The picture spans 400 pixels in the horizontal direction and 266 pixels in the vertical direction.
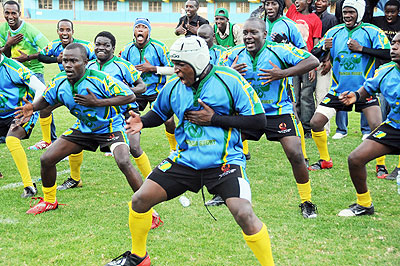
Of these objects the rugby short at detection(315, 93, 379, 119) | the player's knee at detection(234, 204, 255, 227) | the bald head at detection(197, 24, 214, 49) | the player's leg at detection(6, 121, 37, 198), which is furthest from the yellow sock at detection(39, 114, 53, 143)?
the player's knee at detection(234, 204, 255, 227)

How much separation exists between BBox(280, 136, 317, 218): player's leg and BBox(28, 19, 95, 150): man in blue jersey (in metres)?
4.44

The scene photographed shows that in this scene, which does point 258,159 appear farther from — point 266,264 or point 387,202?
point 266,264

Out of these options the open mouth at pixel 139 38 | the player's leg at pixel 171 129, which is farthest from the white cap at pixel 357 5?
the player's leg at pixel 171 129

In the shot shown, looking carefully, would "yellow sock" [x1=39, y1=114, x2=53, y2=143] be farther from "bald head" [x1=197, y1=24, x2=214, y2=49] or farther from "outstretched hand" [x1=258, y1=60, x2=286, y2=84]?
"outstretched hand" [x1=258, y1=60, x2=286, y2=84]

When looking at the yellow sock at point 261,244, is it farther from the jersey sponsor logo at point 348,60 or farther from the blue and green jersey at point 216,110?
the jersey sponsor logo at point 348,60

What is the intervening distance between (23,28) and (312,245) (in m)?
7.55

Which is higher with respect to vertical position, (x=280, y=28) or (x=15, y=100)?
(x=280, y=28)

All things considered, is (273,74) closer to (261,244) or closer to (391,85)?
(391,85)

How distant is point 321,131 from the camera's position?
8.61 meters

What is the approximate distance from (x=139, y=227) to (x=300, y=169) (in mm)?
2487

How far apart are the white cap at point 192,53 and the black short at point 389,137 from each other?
2.63 meters

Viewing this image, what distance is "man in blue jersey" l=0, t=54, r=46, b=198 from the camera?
301 inches

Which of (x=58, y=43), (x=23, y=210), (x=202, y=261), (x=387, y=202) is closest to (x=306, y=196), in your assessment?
(x=387, y=202)

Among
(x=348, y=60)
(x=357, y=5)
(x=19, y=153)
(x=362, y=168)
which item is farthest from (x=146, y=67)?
(x=362, y=168)
